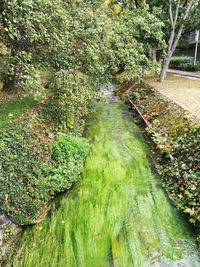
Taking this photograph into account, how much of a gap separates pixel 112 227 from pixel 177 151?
3.10m

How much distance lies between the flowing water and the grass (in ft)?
7.88

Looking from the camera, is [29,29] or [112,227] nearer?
[112,227]

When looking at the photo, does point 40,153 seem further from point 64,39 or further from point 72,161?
point 64,39

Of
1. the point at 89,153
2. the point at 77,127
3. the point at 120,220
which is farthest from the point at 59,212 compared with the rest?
the point at 77,127

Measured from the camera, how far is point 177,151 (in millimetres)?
7109

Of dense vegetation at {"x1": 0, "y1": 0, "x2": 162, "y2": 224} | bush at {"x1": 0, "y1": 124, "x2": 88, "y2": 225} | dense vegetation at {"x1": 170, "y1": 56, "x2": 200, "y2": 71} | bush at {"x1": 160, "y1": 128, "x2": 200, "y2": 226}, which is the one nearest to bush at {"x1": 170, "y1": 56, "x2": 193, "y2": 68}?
dense vegetation at {"x1": 170, "y1": 56, "x2": 200, "y2": 71}

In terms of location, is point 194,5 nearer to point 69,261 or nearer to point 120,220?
point 120,220

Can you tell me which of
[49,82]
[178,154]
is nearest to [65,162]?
[49,82]

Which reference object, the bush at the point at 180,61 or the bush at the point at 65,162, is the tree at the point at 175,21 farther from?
the bush at the point at 65,162

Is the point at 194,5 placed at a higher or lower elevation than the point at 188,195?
higher

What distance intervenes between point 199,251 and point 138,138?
497cm

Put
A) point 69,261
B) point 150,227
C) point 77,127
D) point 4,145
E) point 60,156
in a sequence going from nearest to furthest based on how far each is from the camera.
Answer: point 69,261 < point 150,227 < point 4,145 < point 60,156 < point 77,127

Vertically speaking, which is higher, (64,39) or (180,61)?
(64,39)

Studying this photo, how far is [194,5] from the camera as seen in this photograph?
16141 mm
